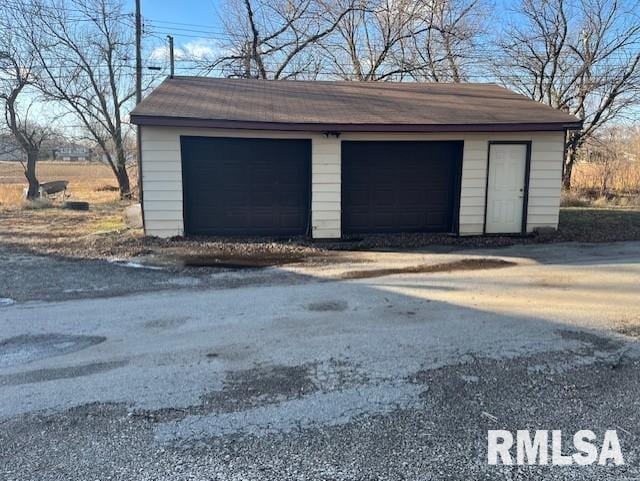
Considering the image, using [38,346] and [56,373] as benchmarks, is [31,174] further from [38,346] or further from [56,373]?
[56,373]

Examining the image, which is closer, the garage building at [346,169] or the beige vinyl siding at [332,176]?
the beige vinyl siding at [332,176]

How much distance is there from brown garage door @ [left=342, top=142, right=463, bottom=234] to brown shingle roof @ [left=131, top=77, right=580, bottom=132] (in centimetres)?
68

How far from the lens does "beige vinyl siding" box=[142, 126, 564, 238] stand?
9305 millimetres

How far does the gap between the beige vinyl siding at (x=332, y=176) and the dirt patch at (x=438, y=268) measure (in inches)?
101

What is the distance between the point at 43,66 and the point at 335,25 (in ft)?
41.1

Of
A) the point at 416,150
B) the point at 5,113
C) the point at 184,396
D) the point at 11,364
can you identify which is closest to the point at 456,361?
the point at 184,396

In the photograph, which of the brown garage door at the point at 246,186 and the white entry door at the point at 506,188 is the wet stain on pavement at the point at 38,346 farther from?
the white entry door at the point at 506,188

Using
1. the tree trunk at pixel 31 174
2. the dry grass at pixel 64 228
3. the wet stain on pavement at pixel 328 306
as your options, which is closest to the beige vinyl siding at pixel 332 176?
the dry grass at pixel 64 228

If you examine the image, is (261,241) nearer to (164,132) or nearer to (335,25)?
(164,132)

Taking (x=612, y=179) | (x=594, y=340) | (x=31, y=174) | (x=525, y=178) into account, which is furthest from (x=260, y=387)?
(x=612, y=179)

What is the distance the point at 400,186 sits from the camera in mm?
10453

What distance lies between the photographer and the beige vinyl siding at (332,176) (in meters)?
9.30

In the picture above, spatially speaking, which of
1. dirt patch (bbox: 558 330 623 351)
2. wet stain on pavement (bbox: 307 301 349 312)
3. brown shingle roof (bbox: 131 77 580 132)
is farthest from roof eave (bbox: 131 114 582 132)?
dirt patch (bbox: 558 330 623 351)

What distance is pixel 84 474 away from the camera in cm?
242
